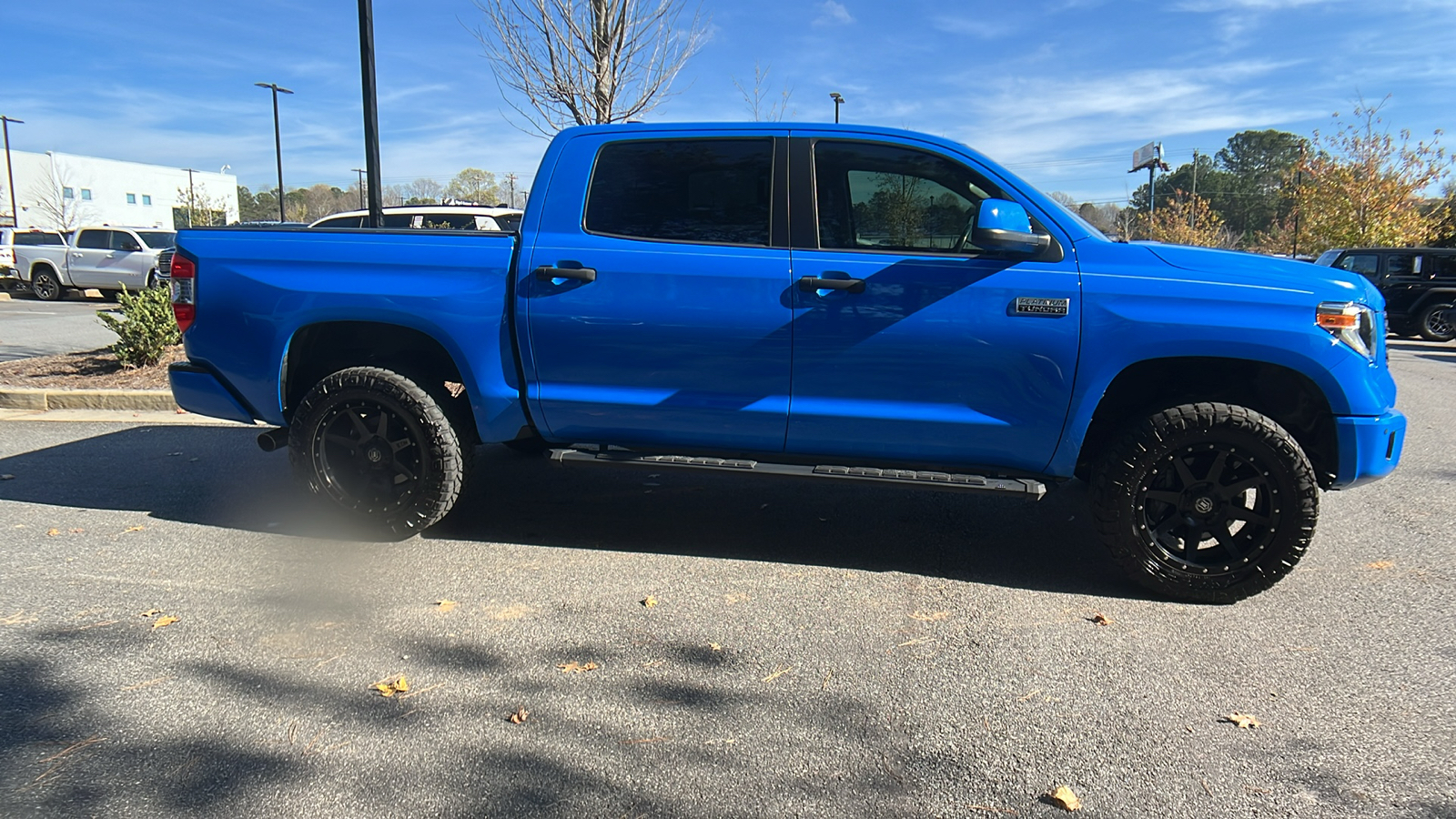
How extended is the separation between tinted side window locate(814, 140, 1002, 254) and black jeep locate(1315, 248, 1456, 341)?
53.8 feet

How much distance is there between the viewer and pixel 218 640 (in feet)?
10.6

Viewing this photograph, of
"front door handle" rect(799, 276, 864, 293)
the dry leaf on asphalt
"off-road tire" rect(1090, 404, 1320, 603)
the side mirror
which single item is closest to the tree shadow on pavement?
"off-road tire" rect(1090, 404, 1320, 603)

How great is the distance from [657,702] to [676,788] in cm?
46

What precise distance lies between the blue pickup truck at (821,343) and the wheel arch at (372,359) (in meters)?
0.02

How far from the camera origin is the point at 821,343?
3756 millimetres

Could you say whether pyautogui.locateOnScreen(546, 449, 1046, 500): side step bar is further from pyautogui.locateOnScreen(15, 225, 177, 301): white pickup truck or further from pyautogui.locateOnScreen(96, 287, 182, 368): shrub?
pyautogui.locateOnScreen(15, 225, 177, 301): white pickup truck

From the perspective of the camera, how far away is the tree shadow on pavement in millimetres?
4215

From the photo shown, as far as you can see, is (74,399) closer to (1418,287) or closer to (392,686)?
(392,686)

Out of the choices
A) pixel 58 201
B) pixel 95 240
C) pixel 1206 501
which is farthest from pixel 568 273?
pixel 58 201

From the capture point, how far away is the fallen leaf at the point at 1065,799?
232 centimetres

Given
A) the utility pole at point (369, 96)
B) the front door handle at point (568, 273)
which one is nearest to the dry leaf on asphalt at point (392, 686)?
the front door handle at point (568, 273)

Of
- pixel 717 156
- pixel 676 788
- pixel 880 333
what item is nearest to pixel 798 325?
pixel 880 333

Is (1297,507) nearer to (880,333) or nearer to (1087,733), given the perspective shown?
(1087,733)

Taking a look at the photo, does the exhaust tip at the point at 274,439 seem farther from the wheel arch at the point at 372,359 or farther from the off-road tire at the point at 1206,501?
the off-road tire at the point at 1206,501
